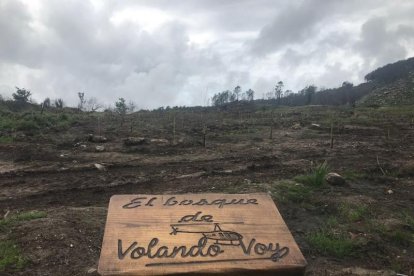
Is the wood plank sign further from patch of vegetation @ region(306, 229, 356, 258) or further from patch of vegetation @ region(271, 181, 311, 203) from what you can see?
patch of vegetation @ region(271, 181, 311, 203)

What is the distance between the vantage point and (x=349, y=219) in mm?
5918

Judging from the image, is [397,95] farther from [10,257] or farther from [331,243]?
[10,257]

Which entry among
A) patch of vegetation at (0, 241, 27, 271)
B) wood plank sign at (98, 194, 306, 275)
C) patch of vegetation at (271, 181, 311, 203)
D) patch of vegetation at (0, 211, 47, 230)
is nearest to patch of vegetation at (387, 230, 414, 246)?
patch of vegetation at (271, 181, 311, 203)

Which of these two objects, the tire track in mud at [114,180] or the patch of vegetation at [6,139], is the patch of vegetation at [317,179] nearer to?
the tire track in mud at [114,180]

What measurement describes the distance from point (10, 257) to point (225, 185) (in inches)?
147

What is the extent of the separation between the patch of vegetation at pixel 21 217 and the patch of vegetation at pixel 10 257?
58 cm

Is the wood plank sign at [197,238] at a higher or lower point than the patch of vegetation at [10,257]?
higher

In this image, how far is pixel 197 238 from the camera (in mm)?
2891

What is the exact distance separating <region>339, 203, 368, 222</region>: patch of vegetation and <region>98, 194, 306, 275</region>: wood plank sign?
3.06 meters

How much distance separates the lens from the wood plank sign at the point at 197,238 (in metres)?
2.67

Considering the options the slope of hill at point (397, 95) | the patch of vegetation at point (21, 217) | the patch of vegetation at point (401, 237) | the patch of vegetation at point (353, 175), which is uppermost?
the slope of hill at point (397, 95)

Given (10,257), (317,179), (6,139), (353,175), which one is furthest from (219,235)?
(6,139)

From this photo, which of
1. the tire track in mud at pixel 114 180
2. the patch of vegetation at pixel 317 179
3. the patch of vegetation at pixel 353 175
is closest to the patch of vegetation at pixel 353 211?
the patch of vegetation at pixel 317 179

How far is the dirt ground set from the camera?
195 inches
